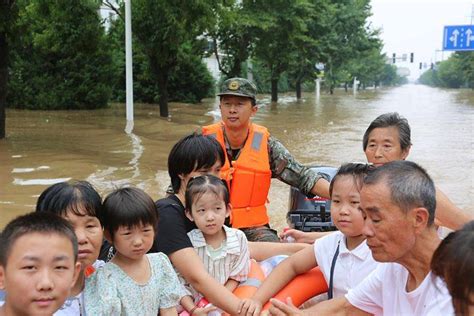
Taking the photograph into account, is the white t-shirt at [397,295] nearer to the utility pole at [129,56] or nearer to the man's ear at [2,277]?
the man's ear at [2,277]

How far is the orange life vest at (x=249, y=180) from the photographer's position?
3.28 m

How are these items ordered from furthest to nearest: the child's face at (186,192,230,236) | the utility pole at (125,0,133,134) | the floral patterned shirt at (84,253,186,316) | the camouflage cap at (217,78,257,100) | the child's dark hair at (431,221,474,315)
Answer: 1. the utility pole at (125,0,133,134)
2. the camouflage cap at (217,78,257,100)
3. the child's face at (186,192,230,236)
4. the floral patterned shirt at (84,253,186,316)
5. the child's dark hair at (431,221,474,315)

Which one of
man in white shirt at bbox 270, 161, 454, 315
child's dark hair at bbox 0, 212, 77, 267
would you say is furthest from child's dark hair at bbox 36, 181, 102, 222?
man in white shirt at bbox 270, 161, 454, 315

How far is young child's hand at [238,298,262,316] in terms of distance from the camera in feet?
7.43

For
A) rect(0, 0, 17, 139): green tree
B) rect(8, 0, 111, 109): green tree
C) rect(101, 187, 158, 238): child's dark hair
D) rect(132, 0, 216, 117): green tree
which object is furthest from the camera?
rect(8, 0, 111, 109): green tree

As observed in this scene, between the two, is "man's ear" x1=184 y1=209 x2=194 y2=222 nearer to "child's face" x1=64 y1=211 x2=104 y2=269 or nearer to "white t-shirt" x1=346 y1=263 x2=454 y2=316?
"child's face" x1=64 y1=211 x2=104 y2=269

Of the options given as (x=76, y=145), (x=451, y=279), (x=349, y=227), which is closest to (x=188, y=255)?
(x=349, y=227)

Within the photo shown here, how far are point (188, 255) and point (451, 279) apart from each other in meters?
1.29

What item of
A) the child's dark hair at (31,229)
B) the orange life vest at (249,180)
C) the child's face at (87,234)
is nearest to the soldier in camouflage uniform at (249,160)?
the orange life vest at (249,180)

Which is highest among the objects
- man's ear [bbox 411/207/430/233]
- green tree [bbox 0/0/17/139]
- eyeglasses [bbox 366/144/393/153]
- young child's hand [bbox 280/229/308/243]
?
green tree [bbox 0/0/17/139]

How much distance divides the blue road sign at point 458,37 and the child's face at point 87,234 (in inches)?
1181

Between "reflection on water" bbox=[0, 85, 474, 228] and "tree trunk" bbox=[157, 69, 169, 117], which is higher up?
"tree trunk" bbox=[157, 69, 169, 117]

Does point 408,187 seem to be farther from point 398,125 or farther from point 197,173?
point 398,125

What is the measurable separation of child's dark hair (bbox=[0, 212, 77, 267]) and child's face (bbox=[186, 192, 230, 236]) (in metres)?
0.76
